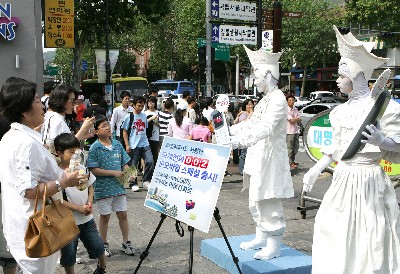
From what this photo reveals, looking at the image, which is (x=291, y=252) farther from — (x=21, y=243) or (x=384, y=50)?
(x=384, y=50)

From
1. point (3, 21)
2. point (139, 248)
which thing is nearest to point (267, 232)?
point (139, 248)

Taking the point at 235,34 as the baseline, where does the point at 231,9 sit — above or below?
above

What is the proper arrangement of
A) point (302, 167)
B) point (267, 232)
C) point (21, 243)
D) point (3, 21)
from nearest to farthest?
point (21, 243) → point (267, 232) → point (302, 167) → point (3, 21)

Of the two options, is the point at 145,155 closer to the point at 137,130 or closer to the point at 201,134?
the point at 137,130

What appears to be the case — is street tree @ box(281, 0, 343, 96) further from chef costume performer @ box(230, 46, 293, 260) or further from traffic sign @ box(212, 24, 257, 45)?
chef costume performer @ box(230, 46, 293, 260)

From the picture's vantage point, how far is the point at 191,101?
11.3 meters

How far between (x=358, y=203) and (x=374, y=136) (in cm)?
55

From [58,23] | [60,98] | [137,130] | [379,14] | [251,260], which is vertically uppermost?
[379,14]

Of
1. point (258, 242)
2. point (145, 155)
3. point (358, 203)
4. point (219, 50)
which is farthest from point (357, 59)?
point (219, 50)

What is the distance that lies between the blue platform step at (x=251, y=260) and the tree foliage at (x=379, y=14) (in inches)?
916

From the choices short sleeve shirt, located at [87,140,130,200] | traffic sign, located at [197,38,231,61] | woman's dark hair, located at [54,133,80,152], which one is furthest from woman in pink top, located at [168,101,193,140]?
traffic sign, located at [197,38,231,61]

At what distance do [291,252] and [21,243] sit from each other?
2.99 m

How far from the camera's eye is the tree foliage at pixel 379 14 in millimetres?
25969

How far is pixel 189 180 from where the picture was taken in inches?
170
